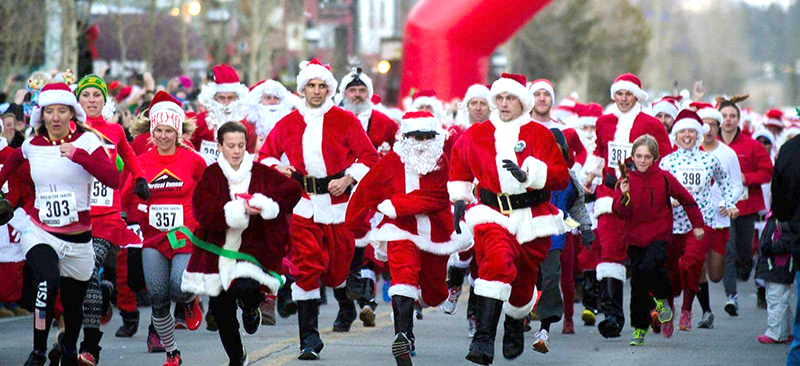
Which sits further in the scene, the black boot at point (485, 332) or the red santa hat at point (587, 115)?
the red santa hat at point (587, 115)

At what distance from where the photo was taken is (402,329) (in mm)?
11172

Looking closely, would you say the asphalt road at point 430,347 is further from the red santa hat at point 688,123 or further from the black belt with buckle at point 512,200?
the red santa hat at point 688,123

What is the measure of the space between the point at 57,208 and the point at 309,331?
7.41 ft

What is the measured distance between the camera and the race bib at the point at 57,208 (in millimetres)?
10422

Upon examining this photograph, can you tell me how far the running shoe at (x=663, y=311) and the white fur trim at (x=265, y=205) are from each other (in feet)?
13.9

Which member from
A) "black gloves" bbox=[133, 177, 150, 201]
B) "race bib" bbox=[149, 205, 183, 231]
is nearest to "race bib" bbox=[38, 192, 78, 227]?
"black gloves" bbox=[133, 177, 150, 201]

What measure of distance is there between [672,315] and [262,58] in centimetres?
3164

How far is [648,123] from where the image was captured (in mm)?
14648

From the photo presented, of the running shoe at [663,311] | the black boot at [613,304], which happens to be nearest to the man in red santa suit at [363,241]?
the black boot at [613,304]

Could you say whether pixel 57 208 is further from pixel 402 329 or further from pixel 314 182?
pixel 314 182

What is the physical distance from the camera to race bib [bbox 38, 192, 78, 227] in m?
10.4

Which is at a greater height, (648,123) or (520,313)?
(648,123)

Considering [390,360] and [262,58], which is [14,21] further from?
[262,58]

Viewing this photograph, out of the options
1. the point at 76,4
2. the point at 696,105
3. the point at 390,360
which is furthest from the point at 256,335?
the point at 76,4
